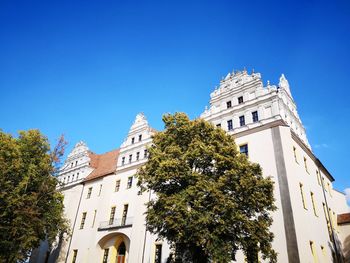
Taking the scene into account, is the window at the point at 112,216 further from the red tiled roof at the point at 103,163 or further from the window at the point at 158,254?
the window at the point at 158,254

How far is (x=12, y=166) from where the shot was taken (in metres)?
22.6

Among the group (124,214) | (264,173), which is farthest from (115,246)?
(264,173)

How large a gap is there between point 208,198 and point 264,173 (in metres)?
8.14

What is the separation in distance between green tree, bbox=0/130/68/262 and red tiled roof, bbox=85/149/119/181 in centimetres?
751

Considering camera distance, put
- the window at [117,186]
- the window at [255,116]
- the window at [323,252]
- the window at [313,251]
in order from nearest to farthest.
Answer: the window at [313,251]
the window at [323,252]
the window at [255,116]
the window at [117,186]

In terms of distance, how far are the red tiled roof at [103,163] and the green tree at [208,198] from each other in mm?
→ 19431

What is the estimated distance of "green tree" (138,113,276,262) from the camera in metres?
13.2

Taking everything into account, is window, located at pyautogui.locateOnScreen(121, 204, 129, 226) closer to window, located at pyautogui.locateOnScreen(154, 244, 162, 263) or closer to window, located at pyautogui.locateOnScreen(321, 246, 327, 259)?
window, located at pyautogui.locateOnScreen(154, 244, 162, 263)

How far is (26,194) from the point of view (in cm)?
2344

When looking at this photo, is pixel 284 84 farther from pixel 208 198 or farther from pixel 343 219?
pixel 208 198

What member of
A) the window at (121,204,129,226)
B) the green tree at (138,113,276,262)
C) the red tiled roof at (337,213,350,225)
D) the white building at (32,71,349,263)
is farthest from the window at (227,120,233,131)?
the red tiled roof at (337,213,350,225)

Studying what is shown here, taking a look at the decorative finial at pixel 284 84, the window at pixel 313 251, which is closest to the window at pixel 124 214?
the window at pixel 313 251

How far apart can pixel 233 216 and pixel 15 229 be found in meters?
17.7

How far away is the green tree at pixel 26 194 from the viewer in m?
21.7
